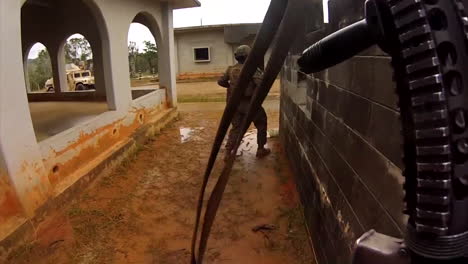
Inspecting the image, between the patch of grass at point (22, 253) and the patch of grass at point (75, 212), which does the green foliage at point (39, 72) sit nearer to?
the patch of grass at point (75, 212)

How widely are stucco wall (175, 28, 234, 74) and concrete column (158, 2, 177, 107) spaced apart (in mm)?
8991

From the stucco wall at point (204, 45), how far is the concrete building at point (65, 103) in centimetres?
864

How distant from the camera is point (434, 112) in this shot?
1.19ft

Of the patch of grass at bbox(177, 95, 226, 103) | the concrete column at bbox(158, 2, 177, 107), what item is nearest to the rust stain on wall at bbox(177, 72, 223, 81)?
the patch of grass at bbox(177, 95, 226, 103)

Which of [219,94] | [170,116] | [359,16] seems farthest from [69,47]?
[359,16]

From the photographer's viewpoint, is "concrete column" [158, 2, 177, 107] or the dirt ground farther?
"concrete column" [158, 2, 177, 107]

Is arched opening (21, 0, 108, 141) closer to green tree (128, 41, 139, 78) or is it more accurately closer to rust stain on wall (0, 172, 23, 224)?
rust stain on wall (0, 172, 23, 224)

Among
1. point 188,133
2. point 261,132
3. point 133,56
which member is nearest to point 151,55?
point 133,56

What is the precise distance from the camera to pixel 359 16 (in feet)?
5.85

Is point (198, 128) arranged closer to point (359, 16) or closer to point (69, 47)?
point (359, 16)

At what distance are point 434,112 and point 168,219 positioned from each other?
370cm

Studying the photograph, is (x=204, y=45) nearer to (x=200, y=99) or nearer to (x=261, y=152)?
(x=200, y=99)

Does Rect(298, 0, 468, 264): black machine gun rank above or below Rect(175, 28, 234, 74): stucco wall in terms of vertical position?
below

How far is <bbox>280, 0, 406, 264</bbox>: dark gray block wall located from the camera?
4.77 ft
